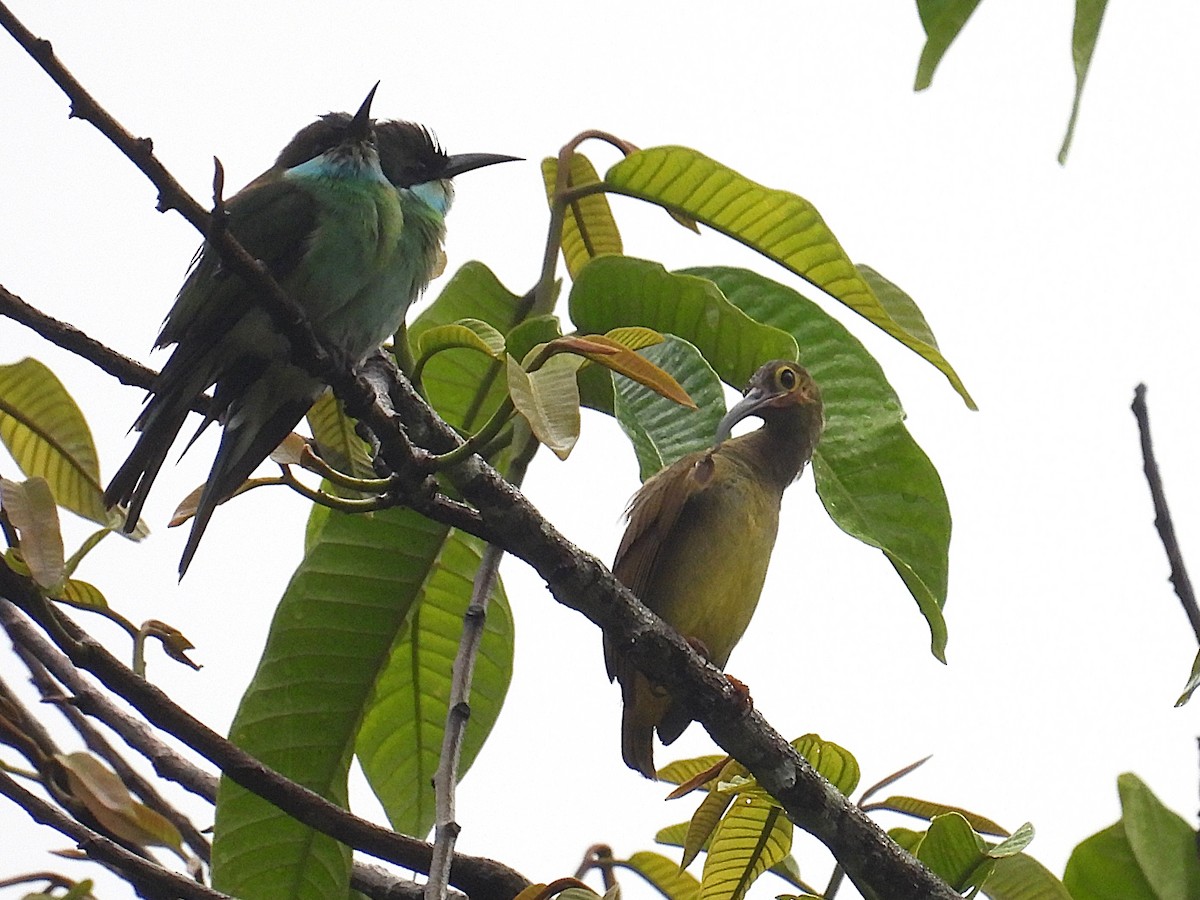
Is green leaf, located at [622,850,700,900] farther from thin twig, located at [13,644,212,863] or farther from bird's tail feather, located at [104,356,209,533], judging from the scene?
bird's tail feather, located at [104,356,209,533]

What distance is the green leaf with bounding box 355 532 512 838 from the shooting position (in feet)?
10.00

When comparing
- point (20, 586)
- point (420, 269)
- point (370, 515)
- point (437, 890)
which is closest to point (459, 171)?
point (420, 269)

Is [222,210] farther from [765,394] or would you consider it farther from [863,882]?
[765,394]

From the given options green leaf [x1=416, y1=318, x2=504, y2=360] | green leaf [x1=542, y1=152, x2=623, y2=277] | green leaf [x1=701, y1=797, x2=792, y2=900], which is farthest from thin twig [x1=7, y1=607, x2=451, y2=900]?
green leaf [x1=542, y1=152, x2=623, y2=277]

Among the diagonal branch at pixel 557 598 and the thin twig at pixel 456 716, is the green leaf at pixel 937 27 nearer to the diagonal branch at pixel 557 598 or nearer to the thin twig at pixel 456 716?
the diagonal branch at pixel 557 598

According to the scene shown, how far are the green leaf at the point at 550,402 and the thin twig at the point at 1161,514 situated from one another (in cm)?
76

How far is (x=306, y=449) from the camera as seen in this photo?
2396 mm

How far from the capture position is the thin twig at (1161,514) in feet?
6.25

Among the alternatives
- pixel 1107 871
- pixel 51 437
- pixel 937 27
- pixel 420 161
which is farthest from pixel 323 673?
pixel 937 27

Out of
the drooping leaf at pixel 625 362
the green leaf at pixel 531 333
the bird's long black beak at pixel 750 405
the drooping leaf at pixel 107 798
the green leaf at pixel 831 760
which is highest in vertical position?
the bird's long black beak at pixel 750 405

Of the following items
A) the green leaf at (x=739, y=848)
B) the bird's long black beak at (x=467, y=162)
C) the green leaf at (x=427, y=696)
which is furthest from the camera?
the bird's long black beak at (x=467, y=162)

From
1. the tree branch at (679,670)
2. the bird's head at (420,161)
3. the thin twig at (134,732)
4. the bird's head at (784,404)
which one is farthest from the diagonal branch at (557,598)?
the bird's head at (784,404)

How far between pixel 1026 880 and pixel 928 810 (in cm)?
22

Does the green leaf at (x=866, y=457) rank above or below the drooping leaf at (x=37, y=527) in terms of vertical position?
above
